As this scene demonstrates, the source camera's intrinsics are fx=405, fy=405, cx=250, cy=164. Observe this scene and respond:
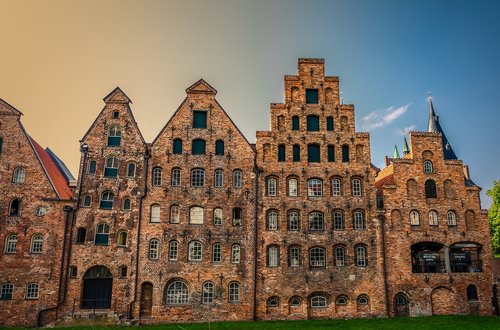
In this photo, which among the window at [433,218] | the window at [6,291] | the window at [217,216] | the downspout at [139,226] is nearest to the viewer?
the window at [6,291]

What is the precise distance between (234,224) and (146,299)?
8.06 meters

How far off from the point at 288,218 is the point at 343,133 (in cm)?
807

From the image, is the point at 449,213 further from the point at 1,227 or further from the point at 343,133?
the point at 1,227

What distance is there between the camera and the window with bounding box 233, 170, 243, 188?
1209 inches

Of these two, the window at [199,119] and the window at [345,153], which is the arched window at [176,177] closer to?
the window at [199,119]

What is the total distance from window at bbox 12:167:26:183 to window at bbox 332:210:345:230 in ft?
75.2

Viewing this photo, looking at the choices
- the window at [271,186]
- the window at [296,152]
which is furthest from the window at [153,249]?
the window at [296,152]

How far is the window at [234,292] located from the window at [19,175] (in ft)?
55.2

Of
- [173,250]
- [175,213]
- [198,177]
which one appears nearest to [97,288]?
[173,250]

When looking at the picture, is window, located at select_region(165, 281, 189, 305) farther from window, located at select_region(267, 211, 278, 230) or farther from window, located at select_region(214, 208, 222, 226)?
window, located at select_region(267, 211, 278, 230)

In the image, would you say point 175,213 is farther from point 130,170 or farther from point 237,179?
point 237,179

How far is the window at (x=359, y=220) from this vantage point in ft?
100.0

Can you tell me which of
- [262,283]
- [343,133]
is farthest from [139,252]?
[343,133]

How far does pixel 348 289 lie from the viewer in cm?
2912
